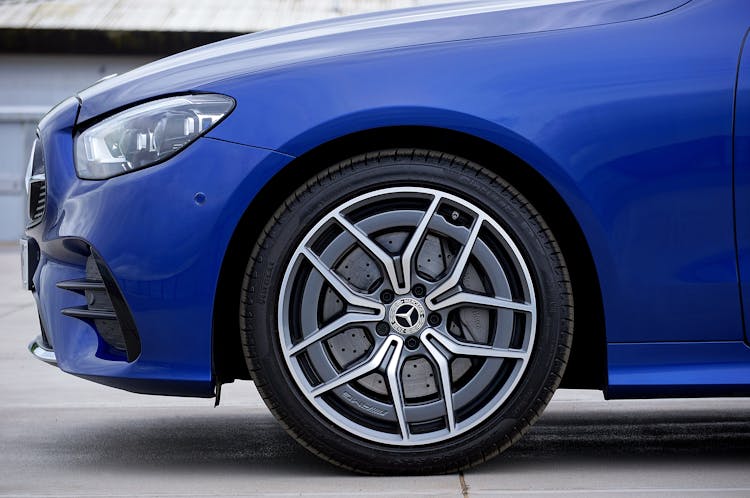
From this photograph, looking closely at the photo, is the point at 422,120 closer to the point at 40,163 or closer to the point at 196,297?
the point at 196,297

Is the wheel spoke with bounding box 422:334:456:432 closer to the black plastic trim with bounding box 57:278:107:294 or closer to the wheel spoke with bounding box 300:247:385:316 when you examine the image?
the wheel spoke with bounding box 300:247:385:316

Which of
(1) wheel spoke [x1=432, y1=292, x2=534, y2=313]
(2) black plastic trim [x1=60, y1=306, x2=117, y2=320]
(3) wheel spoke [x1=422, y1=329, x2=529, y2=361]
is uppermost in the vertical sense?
(2) black plastic trim [x1=60, y1=306, x2=117, y2=320]

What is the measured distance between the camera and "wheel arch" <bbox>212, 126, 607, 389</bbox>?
3.00 m

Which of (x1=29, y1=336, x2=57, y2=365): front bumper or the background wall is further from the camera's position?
the background wall

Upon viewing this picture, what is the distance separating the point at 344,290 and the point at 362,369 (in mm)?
206

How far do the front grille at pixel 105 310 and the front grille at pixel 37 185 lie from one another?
26cm

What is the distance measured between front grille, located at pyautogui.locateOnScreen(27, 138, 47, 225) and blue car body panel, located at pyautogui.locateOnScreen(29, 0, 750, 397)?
22cm

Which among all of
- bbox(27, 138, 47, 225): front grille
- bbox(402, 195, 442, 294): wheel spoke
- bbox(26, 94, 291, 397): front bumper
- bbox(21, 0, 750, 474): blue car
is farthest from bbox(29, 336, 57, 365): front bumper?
bbox(402, 195, 442, 294): wheel spoke

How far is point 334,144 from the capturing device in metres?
3.01

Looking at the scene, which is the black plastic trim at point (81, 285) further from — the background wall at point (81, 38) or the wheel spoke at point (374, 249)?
the background wall at point (81, 38)

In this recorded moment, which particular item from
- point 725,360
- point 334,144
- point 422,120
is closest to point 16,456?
point 334,144

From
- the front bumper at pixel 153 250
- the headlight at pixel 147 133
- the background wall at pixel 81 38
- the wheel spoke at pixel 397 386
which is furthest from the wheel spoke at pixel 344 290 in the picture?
the background wall at pixel 81 38

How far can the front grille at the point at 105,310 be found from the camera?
9.90ft

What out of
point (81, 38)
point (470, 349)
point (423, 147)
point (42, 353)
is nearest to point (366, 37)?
point (423, 147)
